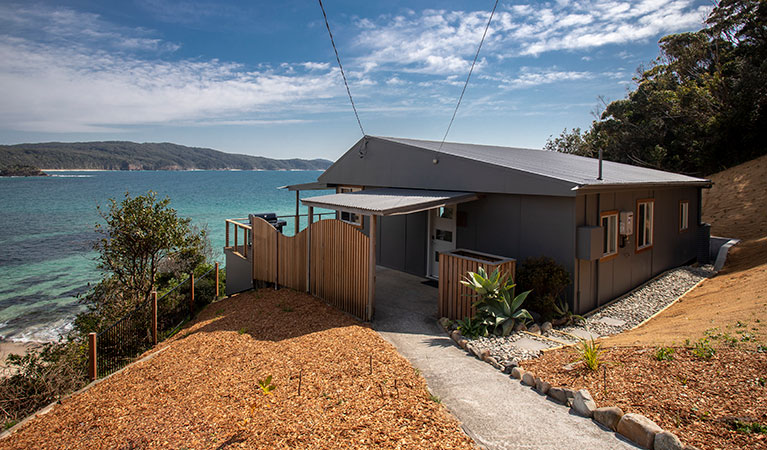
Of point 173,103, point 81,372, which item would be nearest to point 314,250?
point 81,372

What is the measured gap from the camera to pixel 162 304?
1076 cm

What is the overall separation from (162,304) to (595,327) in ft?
33.1

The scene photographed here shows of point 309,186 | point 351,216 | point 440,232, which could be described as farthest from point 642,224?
point 309,186

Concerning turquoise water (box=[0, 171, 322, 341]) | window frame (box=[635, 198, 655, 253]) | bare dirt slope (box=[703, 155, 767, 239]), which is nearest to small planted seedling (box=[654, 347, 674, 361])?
window frame (box=[635, 198, 655, 253])

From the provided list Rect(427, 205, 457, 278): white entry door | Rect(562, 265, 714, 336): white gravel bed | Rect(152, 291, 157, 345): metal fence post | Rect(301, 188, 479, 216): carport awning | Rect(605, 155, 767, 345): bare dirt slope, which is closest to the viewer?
Rect(605, 155, 767, 345): bare dirt slope

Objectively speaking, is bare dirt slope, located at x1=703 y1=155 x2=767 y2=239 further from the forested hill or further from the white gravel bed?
the forested hill

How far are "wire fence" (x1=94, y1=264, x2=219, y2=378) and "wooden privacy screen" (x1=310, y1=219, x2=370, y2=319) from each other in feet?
12.0

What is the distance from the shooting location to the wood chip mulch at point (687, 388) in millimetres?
3545

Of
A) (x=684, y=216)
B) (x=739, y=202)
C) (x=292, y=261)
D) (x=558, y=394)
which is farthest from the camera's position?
(x=739, y=202)

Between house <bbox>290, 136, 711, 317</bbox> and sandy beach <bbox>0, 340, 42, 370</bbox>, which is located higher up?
house <bbox>290, 136, 711, 317</bbox>

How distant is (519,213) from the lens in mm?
8422

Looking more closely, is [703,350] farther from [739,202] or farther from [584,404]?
[739,202]

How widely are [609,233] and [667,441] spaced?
5.96 meters

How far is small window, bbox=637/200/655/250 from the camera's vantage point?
1005 cm
